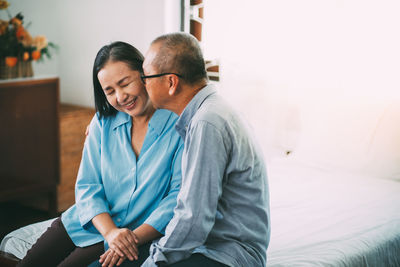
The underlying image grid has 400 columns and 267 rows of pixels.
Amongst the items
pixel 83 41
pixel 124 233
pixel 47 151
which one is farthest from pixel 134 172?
pixel 83 41

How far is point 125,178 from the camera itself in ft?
4.65

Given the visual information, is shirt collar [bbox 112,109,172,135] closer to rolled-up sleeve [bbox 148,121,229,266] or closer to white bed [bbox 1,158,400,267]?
rolled-up sleeve [bbox 148,121,229,266]

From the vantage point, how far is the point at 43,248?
1.43 m

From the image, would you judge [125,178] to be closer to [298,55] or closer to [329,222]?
[329,222]

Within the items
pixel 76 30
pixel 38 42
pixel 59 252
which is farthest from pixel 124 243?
pixel 76 30

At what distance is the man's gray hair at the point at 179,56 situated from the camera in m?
1.17

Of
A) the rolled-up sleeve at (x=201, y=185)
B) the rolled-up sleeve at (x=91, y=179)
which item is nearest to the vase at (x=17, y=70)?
the rolled-up sleeve at (x=91, y=179)

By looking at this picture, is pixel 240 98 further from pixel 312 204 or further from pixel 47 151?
pixel 47 151

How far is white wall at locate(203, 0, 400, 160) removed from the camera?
2.41 m

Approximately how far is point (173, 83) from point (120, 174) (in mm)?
407

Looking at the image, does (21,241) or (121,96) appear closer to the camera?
(121,96)

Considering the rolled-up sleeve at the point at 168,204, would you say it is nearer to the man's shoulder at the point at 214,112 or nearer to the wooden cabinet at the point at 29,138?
the man's shoulder at the point at 214,112

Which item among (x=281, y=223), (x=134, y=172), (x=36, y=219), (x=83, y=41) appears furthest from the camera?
(x=83, y=41)

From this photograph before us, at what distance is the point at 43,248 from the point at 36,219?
177 cm
